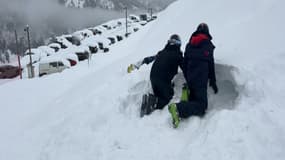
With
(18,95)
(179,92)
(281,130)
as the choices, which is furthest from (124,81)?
(18,95)

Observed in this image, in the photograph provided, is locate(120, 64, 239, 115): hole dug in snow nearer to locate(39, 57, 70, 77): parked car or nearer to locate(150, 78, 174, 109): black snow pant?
locate(150, 78, 174, 109): black snow pant

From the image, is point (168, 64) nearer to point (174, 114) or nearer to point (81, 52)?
point (174, 114)

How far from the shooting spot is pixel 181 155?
4.47 metres

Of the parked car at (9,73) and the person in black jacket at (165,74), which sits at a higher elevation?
the person in black jacket at (165,74)

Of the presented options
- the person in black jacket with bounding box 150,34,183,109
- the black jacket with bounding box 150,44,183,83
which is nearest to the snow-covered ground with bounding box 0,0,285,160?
the person in black jacket with bounding box 150,34,183,109

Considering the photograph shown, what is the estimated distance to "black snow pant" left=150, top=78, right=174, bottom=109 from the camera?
18.0 ft

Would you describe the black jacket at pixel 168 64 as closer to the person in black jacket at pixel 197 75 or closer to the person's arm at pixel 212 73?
the person in black jacket at pixel 197 75

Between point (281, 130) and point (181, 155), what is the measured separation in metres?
1.45

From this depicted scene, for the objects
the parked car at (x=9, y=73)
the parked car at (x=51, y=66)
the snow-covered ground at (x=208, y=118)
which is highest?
the snow-covered ground at (x=208, y=118)

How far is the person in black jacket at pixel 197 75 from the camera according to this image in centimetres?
485

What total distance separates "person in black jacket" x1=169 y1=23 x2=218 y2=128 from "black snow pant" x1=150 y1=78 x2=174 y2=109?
44cm

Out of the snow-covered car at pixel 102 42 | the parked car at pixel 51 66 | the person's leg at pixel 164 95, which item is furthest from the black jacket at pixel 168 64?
the snow-covered car at pixel 102 42

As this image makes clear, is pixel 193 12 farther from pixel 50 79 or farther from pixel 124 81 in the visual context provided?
pixel 50 79

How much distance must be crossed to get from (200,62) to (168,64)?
71 centimetres
